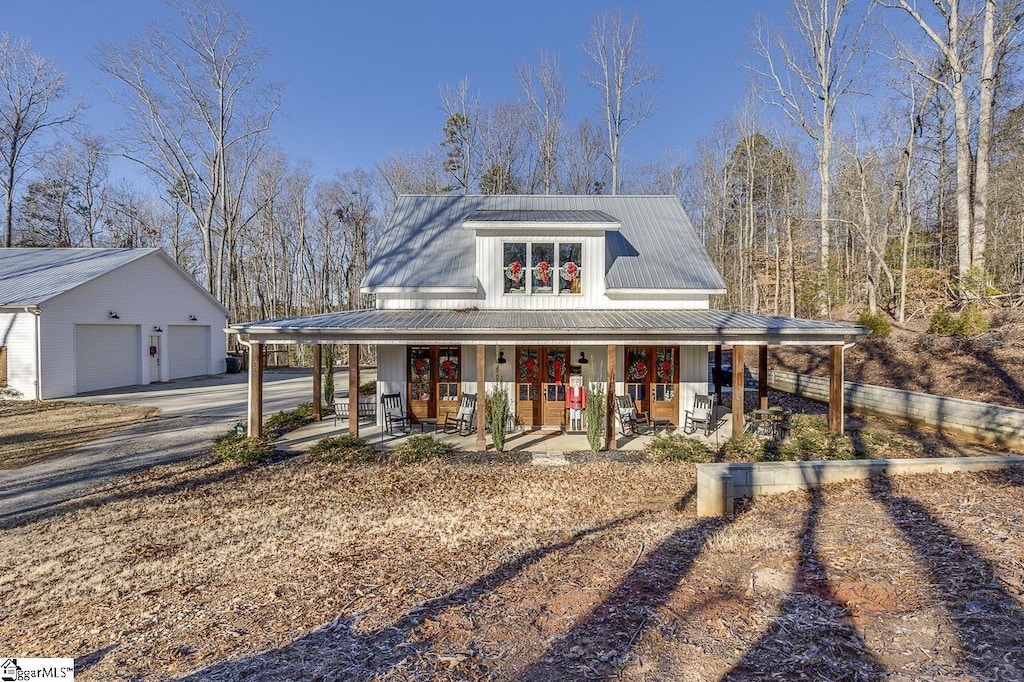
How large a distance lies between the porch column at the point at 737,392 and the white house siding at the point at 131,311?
20.8 m

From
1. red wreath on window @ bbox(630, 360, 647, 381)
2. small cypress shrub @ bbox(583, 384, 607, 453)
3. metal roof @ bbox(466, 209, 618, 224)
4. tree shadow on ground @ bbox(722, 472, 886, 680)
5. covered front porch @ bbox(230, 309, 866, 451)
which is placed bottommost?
tree shadow on ground @ bbox(722, 472, 886, 680)

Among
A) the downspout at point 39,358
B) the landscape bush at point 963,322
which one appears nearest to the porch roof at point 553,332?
the landscape bush at point 963,322

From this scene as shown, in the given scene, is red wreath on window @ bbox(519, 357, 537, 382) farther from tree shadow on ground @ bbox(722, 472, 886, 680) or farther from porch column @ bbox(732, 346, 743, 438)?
tree shadow on ground @ bbox(722, 472, 886, 680)

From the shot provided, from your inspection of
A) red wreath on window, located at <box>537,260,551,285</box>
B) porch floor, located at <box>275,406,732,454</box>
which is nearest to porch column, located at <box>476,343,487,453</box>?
porch floor, located at <box>275,406,732,454</box>

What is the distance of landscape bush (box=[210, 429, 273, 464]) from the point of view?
826cm

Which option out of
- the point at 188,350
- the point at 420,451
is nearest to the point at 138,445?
the point at 420,451

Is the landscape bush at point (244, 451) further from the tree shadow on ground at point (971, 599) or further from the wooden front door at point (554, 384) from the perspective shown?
the tree shadow on ground at point (971, 599)

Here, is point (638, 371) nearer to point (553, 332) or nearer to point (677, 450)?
point (677, 450)

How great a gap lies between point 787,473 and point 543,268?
7003mm

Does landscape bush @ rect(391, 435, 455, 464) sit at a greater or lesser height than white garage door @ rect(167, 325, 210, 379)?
lesser

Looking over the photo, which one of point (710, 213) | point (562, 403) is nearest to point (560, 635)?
point (562, 403)

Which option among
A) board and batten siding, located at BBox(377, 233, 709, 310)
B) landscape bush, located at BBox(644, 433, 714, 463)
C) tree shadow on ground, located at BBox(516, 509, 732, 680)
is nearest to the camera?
tree shadow on ground, located at BBox(516, 509, 732, 680)

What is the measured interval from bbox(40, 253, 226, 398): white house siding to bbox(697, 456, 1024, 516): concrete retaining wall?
20206 mm

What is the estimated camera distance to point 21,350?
14.5m
